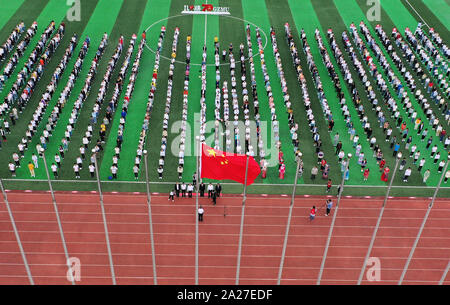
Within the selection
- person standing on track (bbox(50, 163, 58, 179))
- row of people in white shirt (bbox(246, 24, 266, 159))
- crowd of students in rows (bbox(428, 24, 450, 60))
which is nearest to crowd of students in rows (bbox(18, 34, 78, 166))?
person standing on track (bbox(50, 163, 58, 179))

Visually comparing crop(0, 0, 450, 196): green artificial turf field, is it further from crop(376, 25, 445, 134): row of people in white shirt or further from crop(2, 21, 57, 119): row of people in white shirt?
crop(2, 21, 57, 119): row of people in white shirt

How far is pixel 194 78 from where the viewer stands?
37.8 meters

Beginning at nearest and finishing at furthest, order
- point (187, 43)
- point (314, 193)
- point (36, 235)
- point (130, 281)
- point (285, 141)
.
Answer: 1. point (130, 281)
2. point (36, 235)
3. point (314, 193)
4. point (285, 141)
5. point (187, 43)

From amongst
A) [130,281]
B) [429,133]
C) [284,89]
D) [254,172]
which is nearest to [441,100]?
[429,133]

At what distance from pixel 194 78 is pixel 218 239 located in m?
17.1

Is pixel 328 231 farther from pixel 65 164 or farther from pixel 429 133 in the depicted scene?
pixel 65 164

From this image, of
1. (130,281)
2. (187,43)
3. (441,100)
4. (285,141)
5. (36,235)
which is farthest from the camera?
(187,43)

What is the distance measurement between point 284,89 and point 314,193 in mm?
10527

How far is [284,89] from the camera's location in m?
35.3

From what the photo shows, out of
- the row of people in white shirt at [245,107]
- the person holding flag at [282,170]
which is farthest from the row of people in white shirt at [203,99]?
the person holding flag at [282,170]

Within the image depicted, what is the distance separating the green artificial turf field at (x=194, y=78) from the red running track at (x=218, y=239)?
55.2 inches

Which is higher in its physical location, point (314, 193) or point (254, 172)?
point (254, 172)

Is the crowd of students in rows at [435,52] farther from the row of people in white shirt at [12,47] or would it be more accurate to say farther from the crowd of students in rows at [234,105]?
the row of people in white shirt at [12,47]

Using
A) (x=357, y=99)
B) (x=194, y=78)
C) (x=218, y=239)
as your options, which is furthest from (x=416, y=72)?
(x=218, y=239)
